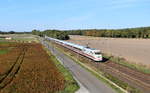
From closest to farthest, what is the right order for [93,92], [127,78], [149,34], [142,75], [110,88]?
[93,92]
[110,88]
[127,78]
[142,75]
[149,34]

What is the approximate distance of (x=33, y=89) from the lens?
25.9m

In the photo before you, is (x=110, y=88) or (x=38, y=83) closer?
(x=110, y=88)

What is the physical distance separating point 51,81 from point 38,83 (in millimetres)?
2161

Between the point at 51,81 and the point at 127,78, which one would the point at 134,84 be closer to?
the point at 127,78

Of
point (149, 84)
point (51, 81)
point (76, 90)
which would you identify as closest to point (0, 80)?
point (51, 81)

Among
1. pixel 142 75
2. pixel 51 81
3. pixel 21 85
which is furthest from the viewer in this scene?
pixel 142 75

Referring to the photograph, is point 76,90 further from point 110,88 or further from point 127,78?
point 127,78

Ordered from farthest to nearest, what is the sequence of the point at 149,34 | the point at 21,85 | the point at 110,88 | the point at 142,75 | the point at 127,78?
the point at 149,34 → the point at 142,75 → the point at 127,78 → the point at 21,85 → the point at 110,88

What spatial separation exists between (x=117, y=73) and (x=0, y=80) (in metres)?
19.9

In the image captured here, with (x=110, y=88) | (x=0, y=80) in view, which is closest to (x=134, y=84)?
(x=110, y=88)

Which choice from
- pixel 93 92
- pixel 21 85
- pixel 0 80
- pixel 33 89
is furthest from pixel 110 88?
pixel 0 80

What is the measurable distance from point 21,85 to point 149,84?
18.0 meters

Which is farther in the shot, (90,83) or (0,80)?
(0,80)

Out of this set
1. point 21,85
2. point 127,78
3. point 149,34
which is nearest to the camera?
point 21,85
